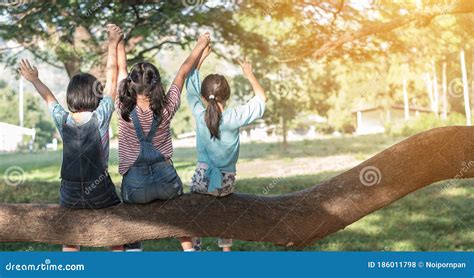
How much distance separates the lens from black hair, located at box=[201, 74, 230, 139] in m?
3.14

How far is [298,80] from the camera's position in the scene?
453 inches

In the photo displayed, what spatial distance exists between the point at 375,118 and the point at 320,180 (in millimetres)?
5452

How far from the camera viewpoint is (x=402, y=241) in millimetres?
7562

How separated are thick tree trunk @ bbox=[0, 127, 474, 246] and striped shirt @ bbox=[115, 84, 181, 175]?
29 cm

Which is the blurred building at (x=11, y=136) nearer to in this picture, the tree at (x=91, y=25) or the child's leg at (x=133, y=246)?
the tree at (x=91, y=25)

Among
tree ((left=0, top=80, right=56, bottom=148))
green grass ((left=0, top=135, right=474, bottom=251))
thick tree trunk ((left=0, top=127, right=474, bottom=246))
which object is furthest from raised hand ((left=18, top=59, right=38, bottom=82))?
tree ((left=0, top=80, right=56, bottom=148))

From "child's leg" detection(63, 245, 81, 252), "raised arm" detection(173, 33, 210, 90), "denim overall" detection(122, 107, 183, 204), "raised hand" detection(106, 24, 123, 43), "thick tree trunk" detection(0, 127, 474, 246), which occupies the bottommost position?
"child's leg" detection(63, 245, 81, 252)

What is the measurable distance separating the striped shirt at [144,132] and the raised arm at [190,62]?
87 mm

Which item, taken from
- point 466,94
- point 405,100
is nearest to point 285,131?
point 405,100

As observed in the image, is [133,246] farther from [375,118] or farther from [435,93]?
[375,118]

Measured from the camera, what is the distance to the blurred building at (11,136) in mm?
12557

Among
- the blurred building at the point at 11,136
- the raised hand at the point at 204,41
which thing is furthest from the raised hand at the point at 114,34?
the blurred building at the point at 11,136

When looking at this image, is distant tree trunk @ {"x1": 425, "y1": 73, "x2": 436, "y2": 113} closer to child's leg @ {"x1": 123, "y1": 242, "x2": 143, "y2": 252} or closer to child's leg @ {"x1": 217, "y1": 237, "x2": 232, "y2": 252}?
child's leg @ {"x1": 217, "y1": 237, "x2": 232, "y2": 252}

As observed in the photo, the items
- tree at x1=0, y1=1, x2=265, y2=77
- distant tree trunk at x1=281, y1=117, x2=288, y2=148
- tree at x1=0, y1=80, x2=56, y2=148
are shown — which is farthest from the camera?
tree at x1=0, y1=80, x2=56, y2=148
